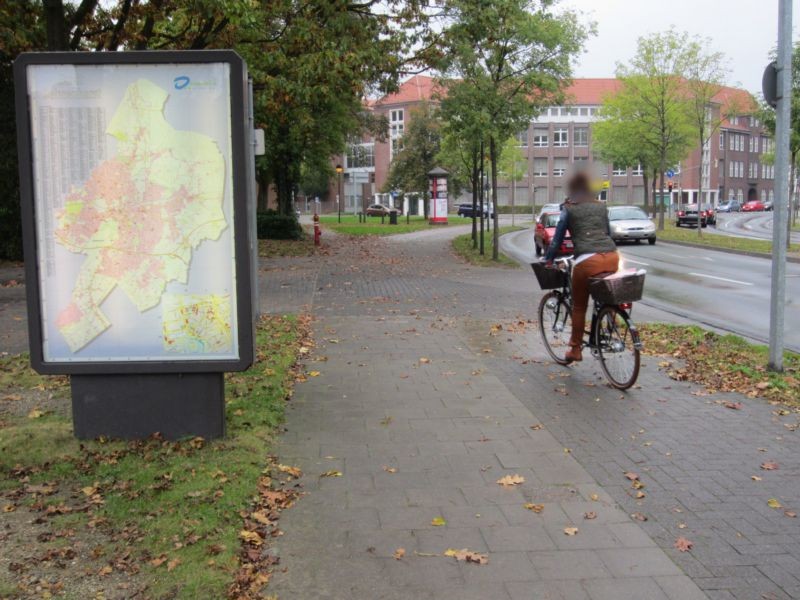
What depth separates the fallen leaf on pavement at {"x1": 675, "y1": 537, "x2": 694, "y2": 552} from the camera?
362 cm

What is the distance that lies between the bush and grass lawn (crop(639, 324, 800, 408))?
20981 mm

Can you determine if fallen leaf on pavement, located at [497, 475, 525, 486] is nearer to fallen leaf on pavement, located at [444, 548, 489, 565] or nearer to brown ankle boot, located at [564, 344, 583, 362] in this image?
fallen leaf on pavement, located at [444, 548, 489, 565]

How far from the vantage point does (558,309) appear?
26.3ft

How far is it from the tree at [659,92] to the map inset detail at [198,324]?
36.7 m

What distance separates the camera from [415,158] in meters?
72.8

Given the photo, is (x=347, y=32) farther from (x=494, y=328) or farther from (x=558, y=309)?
(x=558, y=309)

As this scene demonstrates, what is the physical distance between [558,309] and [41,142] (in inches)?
202

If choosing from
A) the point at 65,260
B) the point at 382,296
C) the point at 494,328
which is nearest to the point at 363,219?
the point at 382,296

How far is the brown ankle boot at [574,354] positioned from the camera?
24.1 ft

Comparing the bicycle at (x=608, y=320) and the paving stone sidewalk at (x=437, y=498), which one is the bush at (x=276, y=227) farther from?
the bicycle at (x=608, y=320)

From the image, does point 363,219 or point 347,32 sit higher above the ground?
point 347,32

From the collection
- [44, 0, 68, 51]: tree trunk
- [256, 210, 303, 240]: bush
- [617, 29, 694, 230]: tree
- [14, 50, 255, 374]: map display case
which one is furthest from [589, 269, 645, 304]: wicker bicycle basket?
[617, 29, 694, 230]: tree

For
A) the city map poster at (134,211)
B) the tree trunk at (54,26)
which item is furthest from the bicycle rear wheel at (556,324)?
the tree trunk at (54,26)

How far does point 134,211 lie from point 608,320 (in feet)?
13.3
